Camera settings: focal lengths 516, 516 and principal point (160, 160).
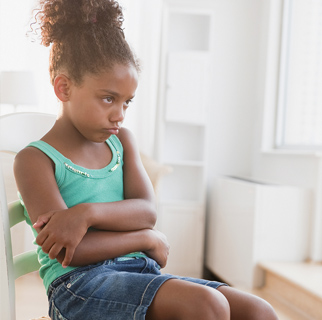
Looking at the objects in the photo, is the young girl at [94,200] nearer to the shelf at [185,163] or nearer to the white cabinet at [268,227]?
the white cabinet at [268,227]

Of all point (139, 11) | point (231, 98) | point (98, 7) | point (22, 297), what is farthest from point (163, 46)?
point (98, 7)

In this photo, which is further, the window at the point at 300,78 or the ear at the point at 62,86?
the window at the point at 300,78

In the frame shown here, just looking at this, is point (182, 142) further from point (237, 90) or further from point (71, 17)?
point (71, 17)

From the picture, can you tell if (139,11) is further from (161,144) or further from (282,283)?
(282,283)

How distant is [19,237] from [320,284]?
5.66ft

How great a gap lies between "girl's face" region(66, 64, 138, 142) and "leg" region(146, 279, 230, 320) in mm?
300

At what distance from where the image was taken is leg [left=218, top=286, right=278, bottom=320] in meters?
0.85

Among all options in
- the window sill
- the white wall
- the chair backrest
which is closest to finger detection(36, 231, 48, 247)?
the chair backrest

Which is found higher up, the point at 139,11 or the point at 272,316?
the point at 139,11

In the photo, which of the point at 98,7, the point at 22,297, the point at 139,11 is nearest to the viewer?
the point at 98,7

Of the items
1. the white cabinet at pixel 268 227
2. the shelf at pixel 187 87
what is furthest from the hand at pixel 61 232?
the shelf at pixel 187 87

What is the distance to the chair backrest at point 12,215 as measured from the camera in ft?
2.99

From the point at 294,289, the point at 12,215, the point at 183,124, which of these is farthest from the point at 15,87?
the point at 12,215

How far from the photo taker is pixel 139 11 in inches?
150
